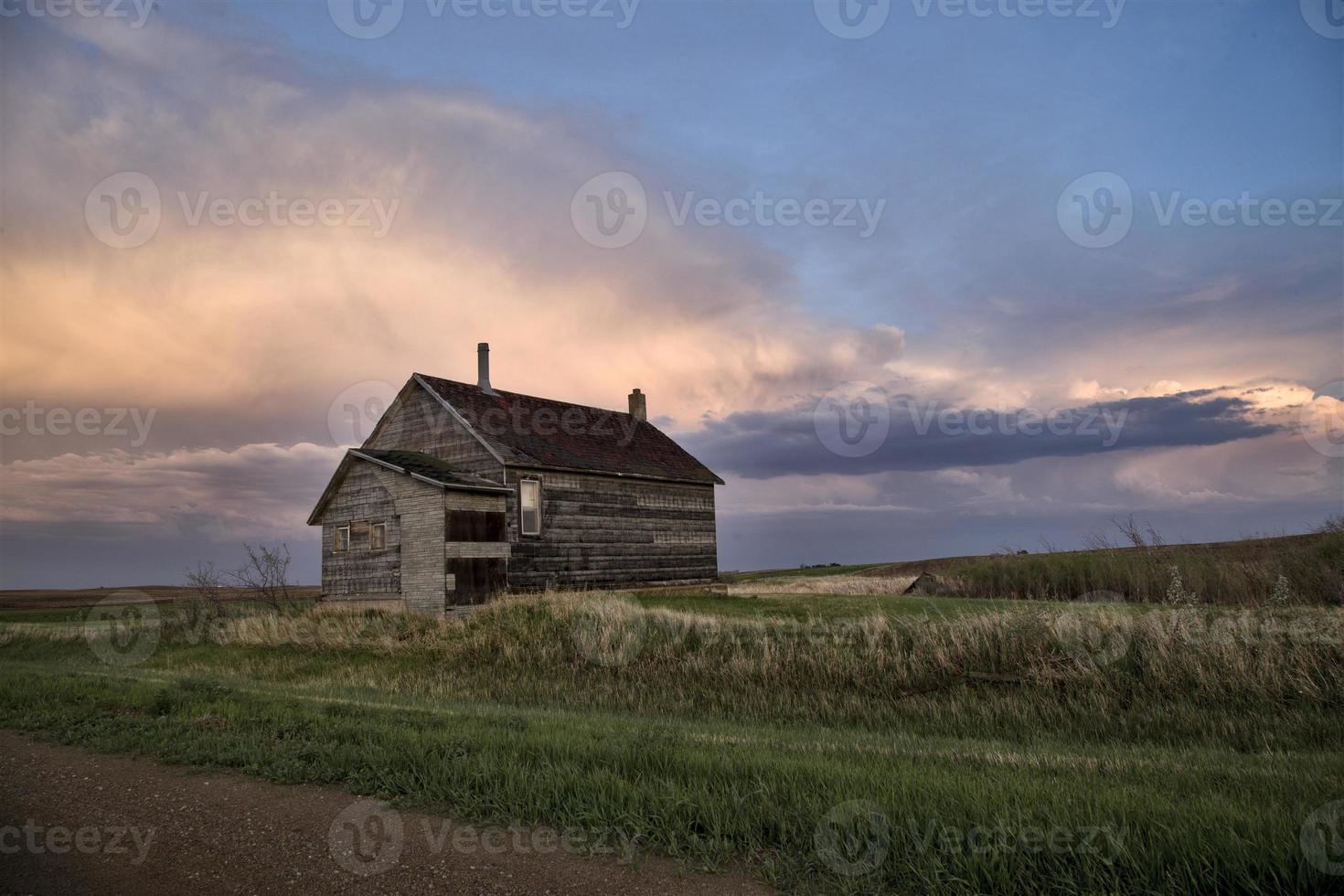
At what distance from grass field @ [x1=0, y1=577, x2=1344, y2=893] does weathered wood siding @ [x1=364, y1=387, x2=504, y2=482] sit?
24.3ft

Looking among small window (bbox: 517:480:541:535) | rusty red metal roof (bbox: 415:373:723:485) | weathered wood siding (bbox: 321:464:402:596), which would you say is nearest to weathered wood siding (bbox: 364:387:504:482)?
rusty red metal roof (bbox: 415:373:723:485)

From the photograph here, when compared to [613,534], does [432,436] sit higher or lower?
higher

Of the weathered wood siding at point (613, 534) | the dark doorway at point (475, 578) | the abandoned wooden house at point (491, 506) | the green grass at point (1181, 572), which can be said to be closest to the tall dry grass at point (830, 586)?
the weathered wood siding at point (613, 534)

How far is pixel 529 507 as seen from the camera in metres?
27.9

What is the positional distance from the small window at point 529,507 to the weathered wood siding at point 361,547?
13.8 ft

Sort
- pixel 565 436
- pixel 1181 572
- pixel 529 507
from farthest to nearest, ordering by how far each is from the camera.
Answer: pixel 565 436 → pixel 529 507 → pixel 1181 572

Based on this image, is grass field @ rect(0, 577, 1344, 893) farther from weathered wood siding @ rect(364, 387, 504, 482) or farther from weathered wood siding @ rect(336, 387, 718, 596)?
weathered wood siding @ rect(364, 387, 504, 482)

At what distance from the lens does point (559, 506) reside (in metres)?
28.8

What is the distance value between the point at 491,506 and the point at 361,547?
17.7ft

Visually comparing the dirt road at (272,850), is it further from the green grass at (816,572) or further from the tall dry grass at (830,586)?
the green grass at (816,572)

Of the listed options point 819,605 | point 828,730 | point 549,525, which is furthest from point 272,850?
point 549,525


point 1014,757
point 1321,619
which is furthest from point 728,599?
point 1014,757

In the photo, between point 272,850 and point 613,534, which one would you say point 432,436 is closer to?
point 613,534

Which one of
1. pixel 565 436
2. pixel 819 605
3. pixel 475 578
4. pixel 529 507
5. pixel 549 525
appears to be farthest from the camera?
pixel 565 436
